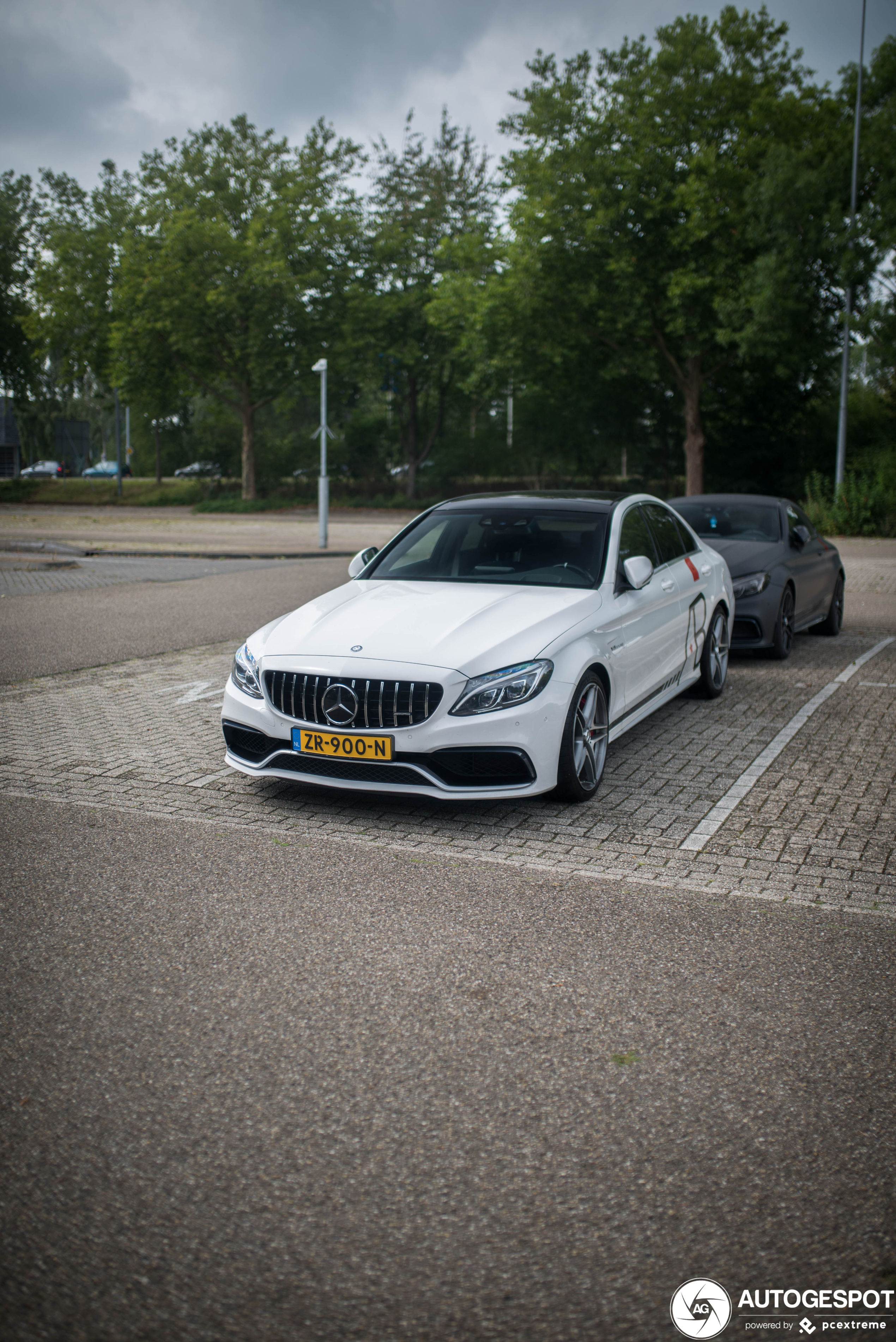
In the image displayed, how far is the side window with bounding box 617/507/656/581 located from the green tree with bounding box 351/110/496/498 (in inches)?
1527

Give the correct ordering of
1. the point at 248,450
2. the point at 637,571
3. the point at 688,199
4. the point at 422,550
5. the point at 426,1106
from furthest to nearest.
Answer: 1. the point at 248,450
2. the point at 688,199
3. the point at 422,550
4. the point at 637,571
5. the point at 426,1106

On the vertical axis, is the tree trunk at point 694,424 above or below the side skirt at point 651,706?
above

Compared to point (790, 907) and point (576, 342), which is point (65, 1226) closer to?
point (790, 907)

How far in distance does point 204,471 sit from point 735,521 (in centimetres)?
5435

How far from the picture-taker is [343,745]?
211 inches

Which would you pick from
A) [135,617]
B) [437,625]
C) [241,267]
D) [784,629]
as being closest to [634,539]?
[437,625]

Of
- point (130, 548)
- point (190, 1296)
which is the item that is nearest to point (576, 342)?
point (130, 548)

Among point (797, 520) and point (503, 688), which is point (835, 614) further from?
point (503, 688)

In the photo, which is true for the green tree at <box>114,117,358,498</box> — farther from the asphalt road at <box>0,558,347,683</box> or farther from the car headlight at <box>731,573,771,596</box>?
the car headlight at <box>731,573,771,596</box>

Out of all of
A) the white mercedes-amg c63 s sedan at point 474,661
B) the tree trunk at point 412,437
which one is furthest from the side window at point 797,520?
the tree trunk at point 412,437

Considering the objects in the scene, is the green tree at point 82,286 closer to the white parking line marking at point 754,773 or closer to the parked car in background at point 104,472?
the parked car in background at point 104,472

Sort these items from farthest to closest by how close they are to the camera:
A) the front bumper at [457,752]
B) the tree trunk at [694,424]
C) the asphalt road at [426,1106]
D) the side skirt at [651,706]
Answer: the tree trunk at [694,424] → the side skirt at [651,706] → the front bumper at [457,752] → the asphalt road at [426,1106]

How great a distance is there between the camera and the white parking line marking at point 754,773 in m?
5.35

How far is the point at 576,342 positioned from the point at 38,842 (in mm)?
34591
